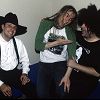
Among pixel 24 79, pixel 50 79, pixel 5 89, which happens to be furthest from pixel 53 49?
pixel 5 89

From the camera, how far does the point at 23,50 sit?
2520mm

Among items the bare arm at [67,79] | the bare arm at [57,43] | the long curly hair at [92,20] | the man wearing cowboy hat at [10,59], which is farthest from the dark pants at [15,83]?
the long curly hair at [92,20]

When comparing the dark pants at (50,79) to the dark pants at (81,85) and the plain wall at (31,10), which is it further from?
the plain wall at (31,10)

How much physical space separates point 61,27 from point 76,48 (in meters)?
0.26

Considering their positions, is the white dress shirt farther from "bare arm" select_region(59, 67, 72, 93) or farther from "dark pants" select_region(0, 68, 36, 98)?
"bare arm" select_region(59, 67, 72, 93)

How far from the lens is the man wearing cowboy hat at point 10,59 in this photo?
7.64 feet

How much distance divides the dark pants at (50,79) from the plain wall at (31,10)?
61 centimetres

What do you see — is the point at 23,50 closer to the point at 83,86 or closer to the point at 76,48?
the point at 76,48

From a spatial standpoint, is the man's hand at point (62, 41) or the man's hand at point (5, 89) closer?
the man's hand at point (5, 89)

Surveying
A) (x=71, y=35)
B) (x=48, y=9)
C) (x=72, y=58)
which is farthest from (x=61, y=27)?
(x=48, y=9)

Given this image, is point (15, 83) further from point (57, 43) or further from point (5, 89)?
point (57, 43)

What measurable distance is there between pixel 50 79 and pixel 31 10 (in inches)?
37.3

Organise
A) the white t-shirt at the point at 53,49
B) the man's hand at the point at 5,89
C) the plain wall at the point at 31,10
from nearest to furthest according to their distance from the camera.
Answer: the man's hand at the point at 5,89 < the white t-shirt at the point at 53,49 < the plain wall at the point at 31,10

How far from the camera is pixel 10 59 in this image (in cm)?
239
